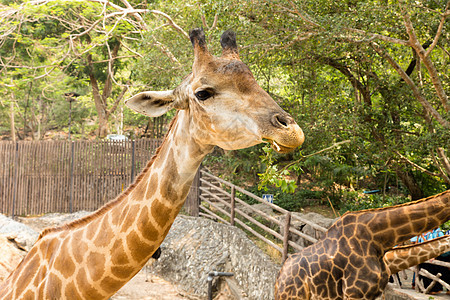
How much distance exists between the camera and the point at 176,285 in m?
9.07

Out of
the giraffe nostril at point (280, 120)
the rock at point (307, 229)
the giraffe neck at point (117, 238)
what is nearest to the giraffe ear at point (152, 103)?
the giraffe neck at point (117, 238)

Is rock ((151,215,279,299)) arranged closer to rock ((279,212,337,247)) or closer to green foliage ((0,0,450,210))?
rock ((279,212,337,247))

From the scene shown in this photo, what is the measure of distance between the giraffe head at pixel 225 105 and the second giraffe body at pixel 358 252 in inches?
102

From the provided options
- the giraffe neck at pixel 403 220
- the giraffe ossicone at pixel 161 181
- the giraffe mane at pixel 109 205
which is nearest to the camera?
the giraffe ossicone at pixel 161 181

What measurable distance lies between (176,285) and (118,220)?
7222 millimetres

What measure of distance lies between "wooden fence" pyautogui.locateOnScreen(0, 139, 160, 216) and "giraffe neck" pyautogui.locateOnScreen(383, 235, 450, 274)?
924 centimetres

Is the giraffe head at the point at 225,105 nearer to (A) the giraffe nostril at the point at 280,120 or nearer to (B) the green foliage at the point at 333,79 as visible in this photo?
(A) the giraffe nostril at the point at 280,120

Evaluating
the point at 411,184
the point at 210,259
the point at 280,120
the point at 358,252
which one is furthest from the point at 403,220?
the point at 411,184

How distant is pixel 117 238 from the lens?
2.28 metres

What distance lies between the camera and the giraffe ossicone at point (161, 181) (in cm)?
197

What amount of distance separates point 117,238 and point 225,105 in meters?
0.97

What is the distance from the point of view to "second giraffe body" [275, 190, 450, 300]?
3871mm

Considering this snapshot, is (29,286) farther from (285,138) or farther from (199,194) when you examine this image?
(199,194)

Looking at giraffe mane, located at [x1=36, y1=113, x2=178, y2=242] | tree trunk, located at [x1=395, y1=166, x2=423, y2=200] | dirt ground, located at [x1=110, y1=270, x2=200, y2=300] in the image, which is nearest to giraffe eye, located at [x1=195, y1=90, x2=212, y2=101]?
giraffe mane, located at [x1=36, y1=113, x2=178, y2=242]
